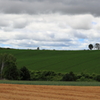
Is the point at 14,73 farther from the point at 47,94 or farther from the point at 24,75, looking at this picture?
the point at 47,94

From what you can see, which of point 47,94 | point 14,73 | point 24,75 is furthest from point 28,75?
point 47,94

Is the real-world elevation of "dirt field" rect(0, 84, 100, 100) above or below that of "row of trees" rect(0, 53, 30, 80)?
below

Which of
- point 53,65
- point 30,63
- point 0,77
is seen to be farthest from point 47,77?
point 30,63

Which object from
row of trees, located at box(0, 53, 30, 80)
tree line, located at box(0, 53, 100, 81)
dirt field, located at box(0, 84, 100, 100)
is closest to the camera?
dirt field, located at box(0, 84, 100, 100)

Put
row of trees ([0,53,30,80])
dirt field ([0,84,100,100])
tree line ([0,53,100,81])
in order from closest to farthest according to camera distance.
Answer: dirt field ([0,84,100,100])
tree line ([0,53,100,81])
row of trees ([0,53,30,80])

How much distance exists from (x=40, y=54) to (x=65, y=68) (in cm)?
3124

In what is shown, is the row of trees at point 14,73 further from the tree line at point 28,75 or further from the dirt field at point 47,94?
the dirt field at point 47,94

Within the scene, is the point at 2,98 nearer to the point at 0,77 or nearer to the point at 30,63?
the point at 0,77

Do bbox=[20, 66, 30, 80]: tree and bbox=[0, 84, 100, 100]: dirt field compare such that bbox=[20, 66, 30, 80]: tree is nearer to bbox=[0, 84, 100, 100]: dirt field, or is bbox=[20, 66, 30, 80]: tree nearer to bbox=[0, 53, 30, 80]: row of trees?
bbox=[0, 53, 30, 80]: row of trees

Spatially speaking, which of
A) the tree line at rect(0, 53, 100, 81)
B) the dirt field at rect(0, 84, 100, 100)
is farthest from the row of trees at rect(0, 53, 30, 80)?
the dirt field at rect(0, 84, 100, 100)

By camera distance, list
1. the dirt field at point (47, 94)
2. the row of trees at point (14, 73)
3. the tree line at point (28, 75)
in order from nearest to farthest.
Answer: the dirt field at point (47, 94)
the tree line at point (28, 75)
the row of trees at point (14, 73)

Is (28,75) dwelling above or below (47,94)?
above

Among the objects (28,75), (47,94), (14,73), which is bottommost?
(47,94)

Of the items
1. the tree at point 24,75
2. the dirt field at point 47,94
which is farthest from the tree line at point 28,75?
the dirt field at point 47,94
